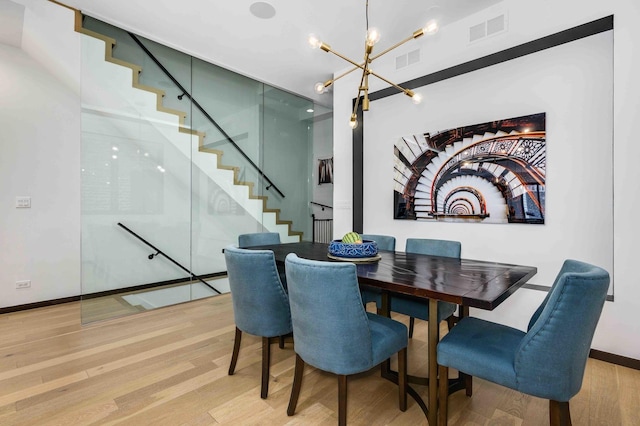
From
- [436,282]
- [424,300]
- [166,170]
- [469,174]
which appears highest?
[166,170]

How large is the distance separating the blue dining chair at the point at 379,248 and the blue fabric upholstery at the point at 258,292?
852 millimetres

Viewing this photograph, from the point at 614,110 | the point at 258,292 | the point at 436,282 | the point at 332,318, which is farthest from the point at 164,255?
the point at 614,110

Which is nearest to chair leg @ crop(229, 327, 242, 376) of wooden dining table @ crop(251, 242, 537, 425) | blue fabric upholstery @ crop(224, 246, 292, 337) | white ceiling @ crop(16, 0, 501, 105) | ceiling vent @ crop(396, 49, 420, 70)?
blue fabric upholstery @ crop(224, 246, 292, 337)

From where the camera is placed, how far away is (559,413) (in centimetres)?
126

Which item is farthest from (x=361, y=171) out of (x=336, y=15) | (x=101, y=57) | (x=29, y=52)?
(x=29, y=52)

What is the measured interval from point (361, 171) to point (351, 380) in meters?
2.57

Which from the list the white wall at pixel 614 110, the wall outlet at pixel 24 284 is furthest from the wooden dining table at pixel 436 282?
the wall outlet at pixel 24 284

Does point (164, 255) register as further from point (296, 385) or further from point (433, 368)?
point (433, 368)

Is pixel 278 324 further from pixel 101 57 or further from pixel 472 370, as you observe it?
pixel 101 57

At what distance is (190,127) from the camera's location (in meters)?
3.89

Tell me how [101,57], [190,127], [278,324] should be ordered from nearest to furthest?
1. [278,324]
2. [101,57]
3. [190,127]

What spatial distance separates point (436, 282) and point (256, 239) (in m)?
1.94

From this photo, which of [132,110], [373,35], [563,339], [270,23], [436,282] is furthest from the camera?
[132,110]

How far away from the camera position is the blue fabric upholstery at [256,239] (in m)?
2.95
